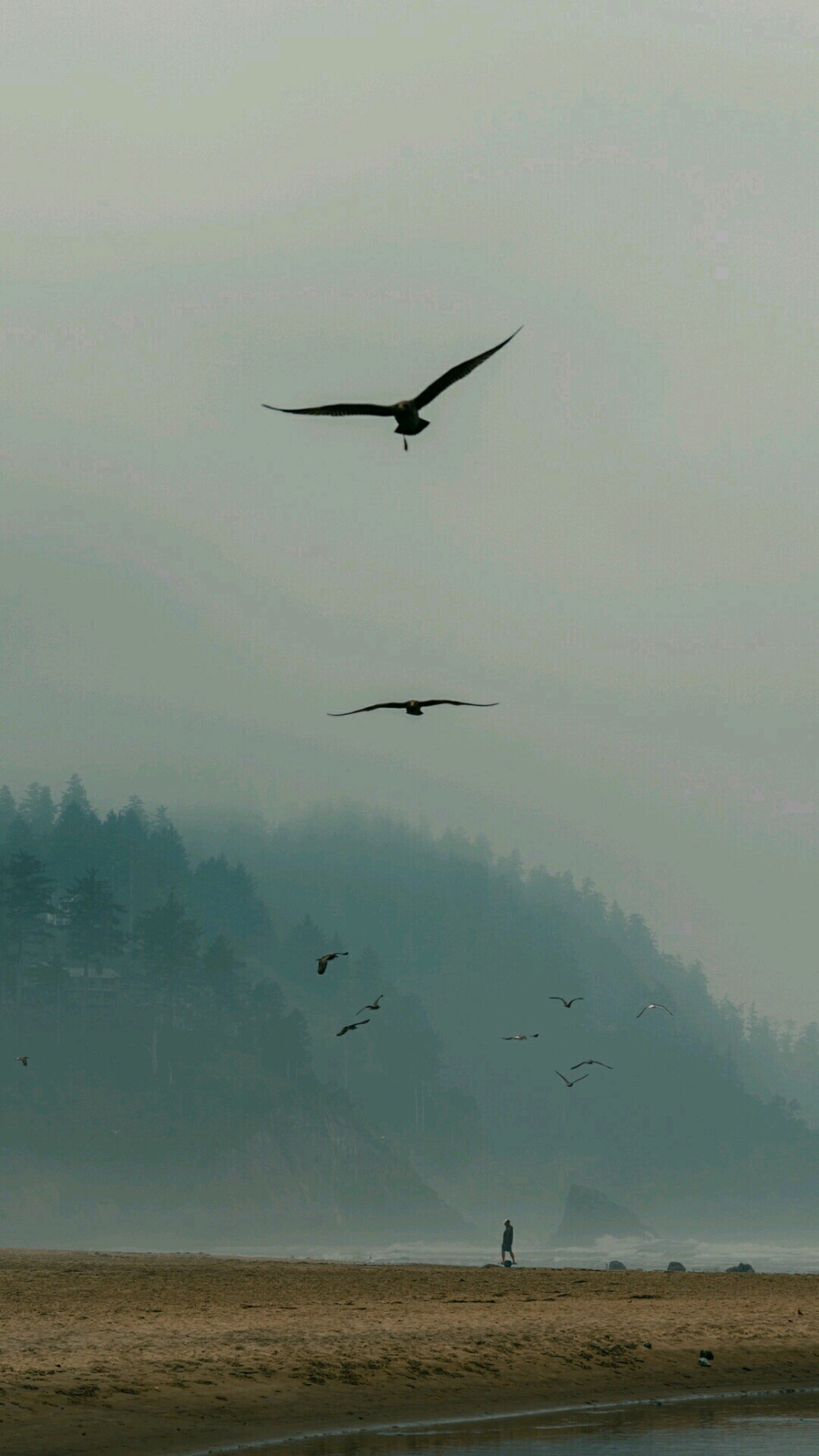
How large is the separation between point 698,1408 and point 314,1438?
7.47 meters

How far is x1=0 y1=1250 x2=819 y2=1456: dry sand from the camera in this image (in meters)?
24.9

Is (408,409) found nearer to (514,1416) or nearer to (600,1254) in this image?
(514,1416)

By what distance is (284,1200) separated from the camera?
150m

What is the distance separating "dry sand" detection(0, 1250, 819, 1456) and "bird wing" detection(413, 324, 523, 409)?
46.3 feet

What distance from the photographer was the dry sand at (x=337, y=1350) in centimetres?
2492

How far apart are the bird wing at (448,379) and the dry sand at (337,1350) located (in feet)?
46.3

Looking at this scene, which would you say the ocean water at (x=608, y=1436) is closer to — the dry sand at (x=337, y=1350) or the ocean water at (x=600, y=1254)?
the dry sand at (x=337, y=1350)

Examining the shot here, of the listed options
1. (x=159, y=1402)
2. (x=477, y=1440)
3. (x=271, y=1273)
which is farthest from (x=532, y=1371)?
(x=271, y=1273)

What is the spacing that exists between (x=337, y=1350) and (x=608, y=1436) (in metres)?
6.02

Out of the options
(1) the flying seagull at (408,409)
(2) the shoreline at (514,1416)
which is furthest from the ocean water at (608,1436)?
(1) the flying seagull at (408,409)

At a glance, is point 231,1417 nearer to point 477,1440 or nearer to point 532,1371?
point 477,1440

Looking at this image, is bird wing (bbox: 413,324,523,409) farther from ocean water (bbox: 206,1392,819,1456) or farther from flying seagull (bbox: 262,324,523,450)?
ocean water (bbox: 206,1392,819,1456)

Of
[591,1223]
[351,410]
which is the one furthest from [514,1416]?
[591,1223]

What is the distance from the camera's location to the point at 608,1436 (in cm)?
2548
